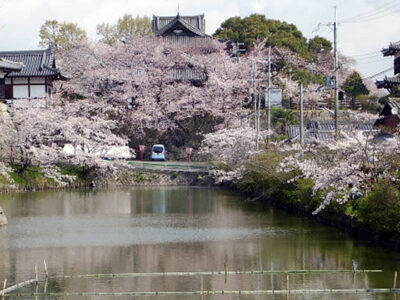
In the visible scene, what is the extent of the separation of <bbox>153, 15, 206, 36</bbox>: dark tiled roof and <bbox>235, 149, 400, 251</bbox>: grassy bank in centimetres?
2475

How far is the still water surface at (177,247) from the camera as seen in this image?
18.7 meters

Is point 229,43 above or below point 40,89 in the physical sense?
above

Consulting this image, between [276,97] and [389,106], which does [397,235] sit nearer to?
[389,106]

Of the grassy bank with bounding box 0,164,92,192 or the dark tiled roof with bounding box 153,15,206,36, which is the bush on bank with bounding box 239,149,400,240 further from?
the dark tiled roof with bounding box 153,15,206,36

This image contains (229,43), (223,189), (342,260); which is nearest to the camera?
→ (342,260)

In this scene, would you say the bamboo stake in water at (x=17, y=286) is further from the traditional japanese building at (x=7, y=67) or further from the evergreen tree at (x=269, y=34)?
the evergreen tree at (x=269, y=34)

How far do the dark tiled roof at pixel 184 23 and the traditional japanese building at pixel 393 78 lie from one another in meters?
21.4

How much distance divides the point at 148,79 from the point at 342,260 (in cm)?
3709

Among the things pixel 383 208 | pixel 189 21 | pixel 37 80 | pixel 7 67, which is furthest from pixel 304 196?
pixel 189 21

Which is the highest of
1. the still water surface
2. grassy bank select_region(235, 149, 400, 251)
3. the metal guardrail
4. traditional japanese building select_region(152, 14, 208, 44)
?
traditional japanese building select_region(152, 14, 208, 44)

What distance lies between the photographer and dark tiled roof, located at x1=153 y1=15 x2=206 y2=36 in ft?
213

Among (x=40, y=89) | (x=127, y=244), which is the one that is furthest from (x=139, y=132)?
(x=127, y=244)

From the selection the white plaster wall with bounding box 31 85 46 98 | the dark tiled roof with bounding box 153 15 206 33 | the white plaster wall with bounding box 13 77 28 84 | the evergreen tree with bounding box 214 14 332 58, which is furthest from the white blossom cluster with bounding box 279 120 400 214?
the dark tiled roof with bounding box 153 15 206 33

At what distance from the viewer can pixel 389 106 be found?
38594 millimetres
